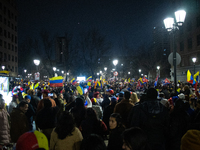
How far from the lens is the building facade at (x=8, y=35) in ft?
182

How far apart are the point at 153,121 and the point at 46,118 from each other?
312cm

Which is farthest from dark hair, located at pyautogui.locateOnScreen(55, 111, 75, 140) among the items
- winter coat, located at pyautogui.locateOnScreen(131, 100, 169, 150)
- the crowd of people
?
winter coat, located at pyautogui.locateOnScreen(131, 100, 169, 150)

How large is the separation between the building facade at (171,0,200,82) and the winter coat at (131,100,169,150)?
3548 cm

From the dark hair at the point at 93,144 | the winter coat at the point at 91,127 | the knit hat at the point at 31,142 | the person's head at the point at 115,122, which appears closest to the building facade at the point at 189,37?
the winter coat at the point at 91,127

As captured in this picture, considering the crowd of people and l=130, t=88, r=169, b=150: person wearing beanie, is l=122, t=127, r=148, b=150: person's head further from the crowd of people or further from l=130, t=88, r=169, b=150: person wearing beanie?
l=130, t=88, r=169, b=150: person wearing beanie

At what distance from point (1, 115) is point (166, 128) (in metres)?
4.38

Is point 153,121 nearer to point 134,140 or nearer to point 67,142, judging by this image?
point 134,140

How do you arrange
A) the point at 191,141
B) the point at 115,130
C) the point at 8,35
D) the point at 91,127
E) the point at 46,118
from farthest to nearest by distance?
1. the point at 8,35
2. the point at 46,118
3. the point at 91,127
4. the point at 115,130
5. the point at 191,141

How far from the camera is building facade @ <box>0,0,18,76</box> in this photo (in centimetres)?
5541

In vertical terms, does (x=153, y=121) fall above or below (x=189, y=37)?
below

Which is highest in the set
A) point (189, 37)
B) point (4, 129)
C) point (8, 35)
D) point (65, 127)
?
point (8, 35)

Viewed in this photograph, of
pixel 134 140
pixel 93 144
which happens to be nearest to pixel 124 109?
pixel 93 144

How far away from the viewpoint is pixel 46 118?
5527 mm

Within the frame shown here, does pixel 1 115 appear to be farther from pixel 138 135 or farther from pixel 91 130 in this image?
pixel 138 135
